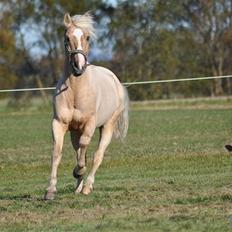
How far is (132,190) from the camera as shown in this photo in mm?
11031

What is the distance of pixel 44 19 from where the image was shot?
66.9 m

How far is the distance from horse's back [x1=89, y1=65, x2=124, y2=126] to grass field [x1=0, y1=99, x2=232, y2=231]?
1.15 metres

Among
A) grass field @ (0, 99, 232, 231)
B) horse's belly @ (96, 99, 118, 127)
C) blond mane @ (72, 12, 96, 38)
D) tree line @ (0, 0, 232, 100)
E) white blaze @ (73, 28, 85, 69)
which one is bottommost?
tree line @ (0, 0, 232, 100)

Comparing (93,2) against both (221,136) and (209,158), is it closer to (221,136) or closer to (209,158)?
(221,136)

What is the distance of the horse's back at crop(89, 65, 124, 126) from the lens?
37.1 feet

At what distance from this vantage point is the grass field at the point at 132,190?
26.9 ft

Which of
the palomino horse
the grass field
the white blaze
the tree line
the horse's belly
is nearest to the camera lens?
the grass field

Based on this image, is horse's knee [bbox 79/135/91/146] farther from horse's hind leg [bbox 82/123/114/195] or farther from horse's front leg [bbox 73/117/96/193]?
horse's hind leg [bbox 82/123/114/195]

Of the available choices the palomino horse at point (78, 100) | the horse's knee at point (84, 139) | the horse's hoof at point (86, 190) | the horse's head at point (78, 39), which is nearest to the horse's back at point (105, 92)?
the palomino horse at point (78, 100)

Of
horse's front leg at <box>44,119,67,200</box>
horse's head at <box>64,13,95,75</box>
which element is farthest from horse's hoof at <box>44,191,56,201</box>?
horse's head at <box>64,13,95,75</box>

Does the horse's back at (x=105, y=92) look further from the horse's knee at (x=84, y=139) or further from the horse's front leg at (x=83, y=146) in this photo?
the horse's knee at (x=84, y=139)

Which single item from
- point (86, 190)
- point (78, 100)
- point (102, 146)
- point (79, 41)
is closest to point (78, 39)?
point (79, 41)

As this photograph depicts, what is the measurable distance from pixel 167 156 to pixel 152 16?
50027mm

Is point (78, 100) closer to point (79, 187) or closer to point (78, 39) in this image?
point (78, 39)
